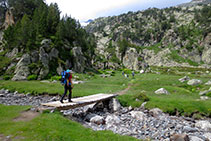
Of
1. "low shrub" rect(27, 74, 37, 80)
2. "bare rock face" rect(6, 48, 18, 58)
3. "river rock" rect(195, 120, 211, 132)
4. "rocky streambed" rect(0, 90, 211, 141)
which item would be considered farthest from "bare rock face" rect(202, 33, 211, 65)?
"bare rock face" rect(6, 48, 18, 58)

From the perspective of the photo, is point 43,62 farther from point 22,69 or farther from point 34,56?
point 22,69

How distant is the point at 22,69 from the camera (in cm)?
4797

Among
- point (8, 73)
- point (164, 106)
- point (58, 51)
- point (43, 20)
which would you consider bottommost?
point (164, 106)

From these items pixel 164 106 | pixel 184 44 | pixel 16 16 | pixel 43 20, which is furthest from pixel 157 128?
pixel 184 44

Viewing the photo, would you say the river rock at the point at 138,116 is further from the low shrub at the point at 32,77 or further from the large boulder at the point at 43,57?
the large boulder at the point at 43,57

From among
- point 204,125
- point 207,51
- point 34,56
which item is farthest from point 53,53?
point 207,51

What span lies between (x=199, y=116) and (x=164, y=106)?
447 cm

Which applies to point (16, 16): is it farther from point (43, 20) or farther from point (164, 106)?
point (164, 106)

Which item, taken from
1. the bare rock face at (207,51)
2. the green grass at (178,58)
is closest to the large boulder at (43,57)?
the green grass at (178,58)

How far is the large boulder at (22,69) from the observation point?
46219 mm

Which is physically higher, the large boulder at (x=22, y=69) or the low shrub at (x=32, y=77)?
the large boulder at (x=22, y=69)

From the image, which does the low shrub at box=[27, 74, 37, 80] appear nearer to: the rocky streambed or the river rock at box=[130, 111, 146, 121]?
the rocky streambed

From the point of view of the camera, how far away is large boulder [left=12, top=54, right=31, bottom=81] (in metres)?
46.2

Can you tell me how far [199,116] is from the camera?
18.2 m
